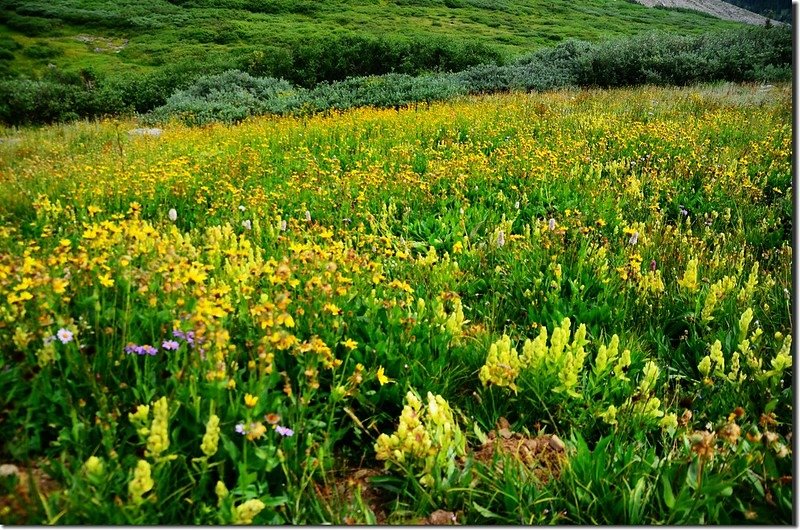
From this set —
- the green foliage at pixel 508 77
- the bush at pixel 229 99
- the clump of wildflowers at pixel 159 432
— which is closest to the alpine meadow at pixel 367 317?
the clump of wildflowers at pixel 159 432

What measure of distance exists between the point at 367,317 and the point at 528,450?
0.97m

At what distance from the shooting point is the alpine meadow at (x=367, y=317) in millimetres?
1704

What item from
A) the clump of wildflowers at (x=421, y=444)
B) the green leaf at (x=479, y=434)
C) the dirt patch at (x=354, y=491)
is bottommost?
the dirt patch at (x=354, y=491)

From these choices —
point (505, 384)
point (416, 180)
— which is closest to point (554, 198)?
point (416, 180)

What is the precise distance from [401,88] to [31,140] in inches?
512

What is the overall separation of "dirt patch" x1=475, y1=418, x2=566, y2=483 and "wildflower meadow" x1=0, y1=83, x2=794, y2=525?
0.01 metres

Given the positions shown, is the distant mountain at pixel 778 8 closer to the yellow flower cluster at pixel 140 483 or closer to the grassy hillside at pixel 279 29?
the yellow flower cluster at pixel 140 483

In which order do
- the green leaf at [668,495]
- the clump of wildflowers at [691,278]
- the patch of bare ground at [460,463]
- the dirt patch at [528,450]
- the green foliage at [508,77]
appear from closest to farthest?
the green leaf at [668,495] < the patch of bare ground at [460,463] < the dirt patch at [528,450] < the clump of wildflowers at [691,278] < the green foliage at [508,77]

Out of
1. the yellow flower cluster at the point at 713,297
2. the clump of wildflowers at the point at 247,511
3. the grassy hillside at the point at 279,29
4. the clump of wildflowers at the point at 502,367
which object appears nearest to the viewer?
the clump of wildflowers at the point at 247,511

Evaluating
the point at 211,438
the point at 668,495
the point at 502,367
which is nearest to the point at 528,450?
the point at 502,367

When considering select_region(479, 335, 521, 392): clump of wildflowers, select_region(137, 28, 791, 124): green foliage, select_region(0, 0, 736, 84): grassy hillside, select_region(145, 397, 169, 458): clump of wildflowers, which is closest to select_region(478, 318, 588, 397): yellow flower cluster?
select_region(479, 335, 521, 392): clump of wildflowers

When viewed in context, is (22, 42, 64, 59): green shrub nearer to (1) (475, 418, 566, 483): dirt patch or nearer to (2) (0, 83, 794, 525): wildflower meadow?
(2) (0, 83, 794, 525): wildflower meadow

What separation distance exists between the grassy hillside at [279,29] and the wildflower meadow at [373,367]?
2.18ft

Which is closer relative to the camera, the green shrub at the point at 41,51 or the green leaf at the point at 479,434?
the green leaf at the point at 479,434
